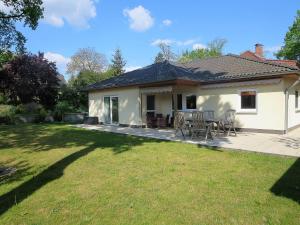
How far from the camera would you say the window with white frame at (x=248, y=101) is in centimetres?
1198

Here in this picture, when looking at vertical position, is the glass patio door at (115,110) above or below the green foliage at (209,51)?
below

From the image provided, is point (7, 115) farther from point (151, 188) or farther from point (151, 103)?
point (151, 188)

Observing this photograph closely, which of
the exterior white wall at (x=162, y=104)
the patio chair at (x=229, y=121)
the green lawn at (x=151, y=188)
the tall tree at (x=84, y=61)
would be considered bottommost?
the green lawn at (x=151, y=188)

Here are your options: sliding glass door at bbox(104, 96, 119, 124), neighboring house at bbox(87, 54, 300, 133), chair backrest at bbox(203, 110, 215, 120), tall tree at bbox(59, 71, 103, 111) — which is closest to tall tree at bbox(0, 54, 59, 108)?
tall tree at bbox(59, 71, 103, 111)

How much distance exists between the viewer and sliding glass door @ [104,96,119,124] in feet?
57.0

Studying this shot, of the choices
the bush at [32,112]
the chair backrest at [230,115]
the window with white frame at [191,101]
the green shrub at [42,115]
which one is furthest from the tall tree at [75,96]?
the chair backrest at [230,115]

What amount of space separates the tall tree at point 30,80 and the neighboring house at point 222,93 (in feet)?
22.9

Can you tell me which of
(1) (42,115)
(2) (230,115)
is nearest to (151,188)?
(2) (230,115)

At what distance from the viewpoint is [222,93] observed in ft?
42.6

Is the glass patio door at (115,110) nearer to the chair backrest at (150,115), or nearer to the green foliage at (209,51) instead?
the chair backrest at (150,115)

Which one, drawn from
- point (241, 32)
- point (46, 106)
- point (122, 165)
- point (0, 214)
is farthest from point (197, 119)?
point (241, 32)

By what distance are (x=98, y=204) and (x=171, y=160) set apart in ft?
10.2

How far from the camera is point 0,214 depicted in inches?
147

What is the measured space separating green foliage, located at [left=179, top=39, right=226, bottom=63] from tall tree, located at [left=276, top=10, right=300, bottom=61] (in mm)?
12082
